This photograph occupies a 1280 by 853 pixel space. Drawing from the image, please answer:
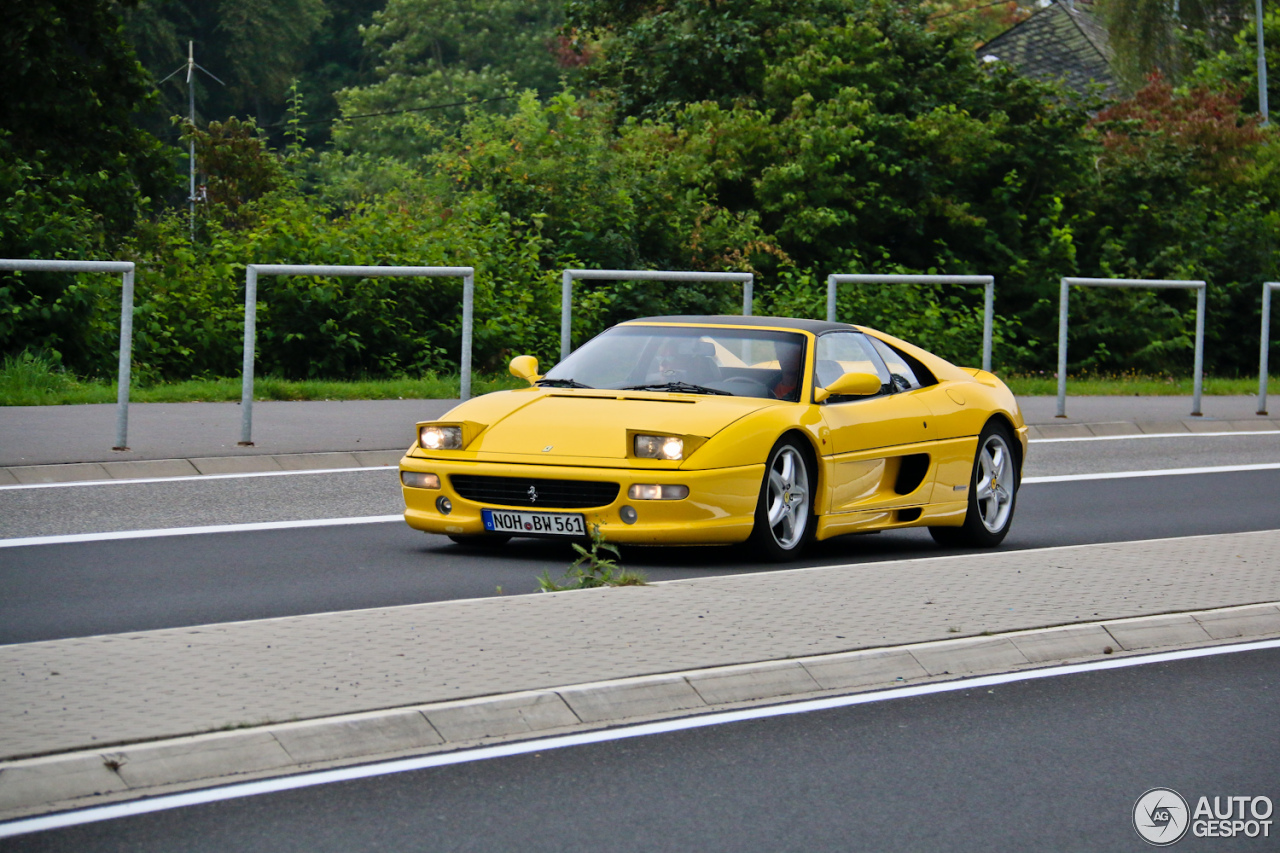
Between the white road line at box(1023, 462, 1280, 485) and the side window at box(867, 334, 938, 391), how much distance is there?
14.2 ft

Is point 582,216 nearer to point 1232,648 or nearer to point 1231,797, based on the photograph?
point 1232,648

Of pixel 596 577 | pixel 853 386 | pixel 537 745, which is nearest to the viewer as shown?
pixel 537 745

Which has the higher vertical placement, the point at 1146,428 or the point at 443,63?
the point at 443,63

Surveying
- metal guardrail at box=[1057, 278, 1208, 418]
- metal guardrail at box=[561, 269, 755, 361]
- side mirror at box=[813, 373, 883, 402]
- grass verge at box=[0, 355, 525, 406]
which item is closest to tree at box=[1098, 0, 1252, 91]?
metal guardrail at box=[1057, 278, 1208, 418]

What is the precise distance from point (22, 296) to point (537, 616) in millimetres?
13583

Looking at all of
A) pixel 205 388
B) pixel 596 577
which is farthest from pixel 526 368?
pixel 205 388

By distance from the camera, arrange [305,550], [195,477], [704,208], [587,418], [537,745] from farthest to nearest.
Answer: [704,208] < [195,477] < [305,550] < [587,418] < [537,745]

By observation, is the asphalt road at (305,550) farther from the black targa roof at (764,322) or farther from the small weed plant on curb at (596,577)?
the black targa roof at (764,322)

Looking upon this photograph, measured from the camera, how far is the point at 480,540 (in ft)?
35.7

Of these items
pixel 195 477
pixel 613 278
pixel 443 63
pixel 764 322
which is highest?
pixel 443 63

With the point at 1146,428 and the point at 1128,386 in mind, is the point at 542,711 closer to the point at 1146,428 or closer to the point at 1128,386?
the point at 1146,428

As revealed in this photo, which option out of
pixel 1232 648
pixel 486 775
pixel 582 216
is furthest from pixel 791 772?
pixel 582 216

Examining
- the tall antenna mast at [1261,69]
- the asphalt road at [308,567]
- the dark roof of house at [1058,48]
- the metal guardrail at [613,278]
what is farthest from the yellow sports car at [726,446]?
the dark roof of house at [1058,48]

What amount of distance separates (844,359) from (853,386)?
0.72 m
